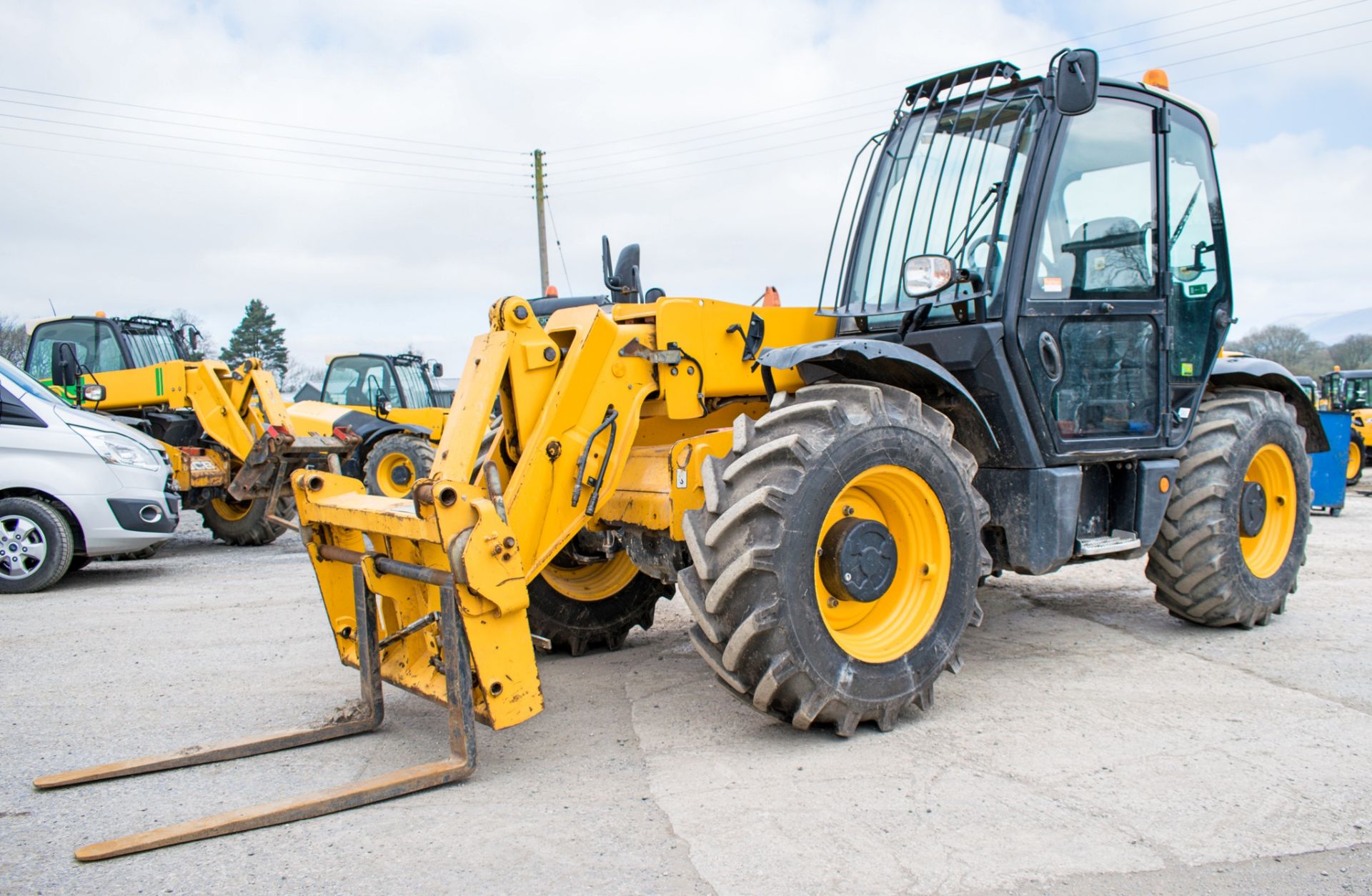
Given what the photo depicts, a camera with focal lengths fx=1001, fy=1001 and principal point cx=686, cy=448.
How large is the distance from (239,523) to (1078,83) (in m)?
10.3

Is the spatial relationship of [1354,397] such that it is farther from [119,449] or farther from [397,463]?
[119,449]

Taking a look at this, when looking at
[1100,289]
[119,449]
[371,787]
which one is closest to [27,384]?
[119,449]

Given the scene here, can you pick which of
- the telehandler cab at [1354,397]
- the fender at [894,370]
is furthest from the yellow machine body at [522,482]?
the telehandler cab at [1354,397]

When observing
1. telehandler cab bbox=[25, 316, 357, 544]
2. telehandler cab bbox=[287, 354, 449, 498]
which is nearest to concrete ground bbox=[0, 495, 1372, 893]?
telehandler cab bbox=[25, 316, 357, 544]

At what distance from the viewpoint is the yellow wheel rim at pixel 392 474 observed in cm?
1154

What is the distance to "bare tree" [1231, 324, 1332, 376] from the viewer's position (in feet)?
139

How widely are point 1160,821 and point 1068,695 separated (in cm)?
139

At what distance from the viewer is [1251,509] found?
5.70 metres

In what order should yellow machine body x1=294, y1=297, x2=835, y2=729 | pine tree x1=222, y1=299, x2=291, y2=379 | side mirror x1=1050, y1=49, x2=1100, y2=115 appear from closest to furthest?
yellow machine body x1=294, y1=297, x2=835, y2=729, side mirror x1=1050, y1=49, x2=1100, y2=115, pine tree x1=222, y1=299, x2=291, y2=379

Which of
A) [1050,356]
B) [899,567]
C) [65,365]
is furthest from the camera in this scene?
[65,365]

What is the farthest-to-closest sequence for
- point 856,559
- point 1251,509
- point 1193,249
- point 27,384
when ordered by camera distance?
point 27,384 → point 1251,509 → point 1193,249 → point 856,559

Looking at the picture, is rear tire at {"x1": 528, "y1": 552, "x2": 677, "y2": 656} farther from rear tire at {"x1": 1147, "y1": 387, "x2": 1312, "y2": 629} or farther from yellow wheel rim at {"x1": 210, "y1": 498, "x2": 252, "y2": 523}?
yellow wheel rim at {"x1": 210, "y1": 498, "x2": 252, "y2": 523}

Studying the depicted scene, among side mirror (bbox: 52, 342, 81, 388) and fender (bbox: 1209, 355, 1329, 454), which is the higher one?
side mirror (bbox: 52, 342, 81, 388)

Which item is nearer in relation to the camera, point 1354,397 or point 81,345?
point 81,345
